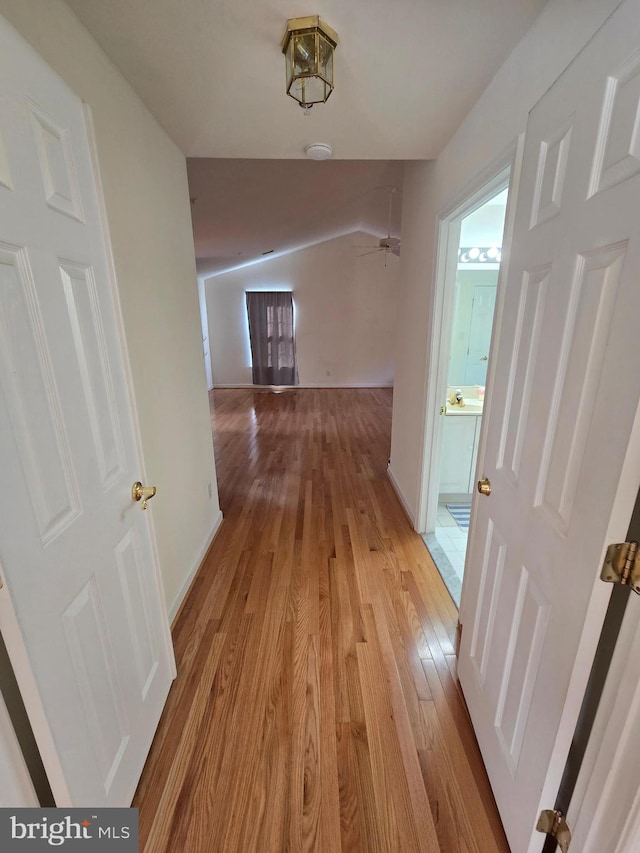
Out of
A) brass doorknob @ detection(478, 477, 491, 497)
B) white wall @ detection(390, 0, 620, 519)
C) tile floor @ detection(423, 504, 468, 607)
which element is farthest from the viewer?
tile floor @ detection(423, 504, 468, 607)

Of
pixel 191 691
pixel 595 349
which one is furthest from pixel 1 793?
pixel 595 349

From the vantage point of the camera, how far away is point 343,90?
134 centimetres

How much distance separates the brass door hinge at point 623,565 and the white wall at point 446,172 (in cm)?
114

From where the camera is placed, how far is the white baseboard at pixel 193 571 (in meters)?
1.77

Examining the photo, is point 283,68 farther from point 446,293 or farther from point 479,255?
point 479,255

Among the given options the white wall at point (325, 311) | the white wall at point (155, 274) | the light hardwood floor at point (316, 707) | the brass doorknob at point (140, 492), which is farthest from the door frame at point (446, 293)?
the white wall at point (325, 311)

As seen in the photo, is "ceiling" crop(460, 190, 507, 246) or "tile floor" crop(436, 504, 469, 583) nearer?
"tile floor" crop(436, 504, 469, 583)

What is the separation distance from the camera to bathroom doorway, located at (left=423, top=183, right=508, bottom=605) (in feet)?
8.51

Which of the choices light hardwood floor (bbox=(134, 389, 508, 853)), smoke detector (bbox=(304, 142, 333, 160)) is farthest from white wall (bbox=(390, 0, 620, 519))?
light hardwood floor (bbox=(134, 389, 508, 853))

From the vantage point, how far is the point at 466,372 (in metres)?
2.96

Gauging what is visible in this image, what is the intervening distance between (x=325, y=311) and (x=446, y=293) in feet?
18.5

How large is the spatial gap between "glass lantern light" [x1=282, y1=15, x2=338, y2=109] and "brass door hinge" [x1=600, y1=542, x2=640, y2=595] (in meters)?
1.42

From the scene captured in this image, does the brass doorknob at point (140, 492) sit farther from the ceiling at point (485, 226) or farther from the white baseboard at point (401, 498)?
the ceiling at point (485, 226)

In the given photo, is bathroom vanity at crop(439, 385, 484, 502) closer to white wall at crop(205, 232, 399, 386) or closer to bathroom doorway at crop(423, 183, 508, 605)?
bathroom doorway at crop(423, 183, 508, 605)
